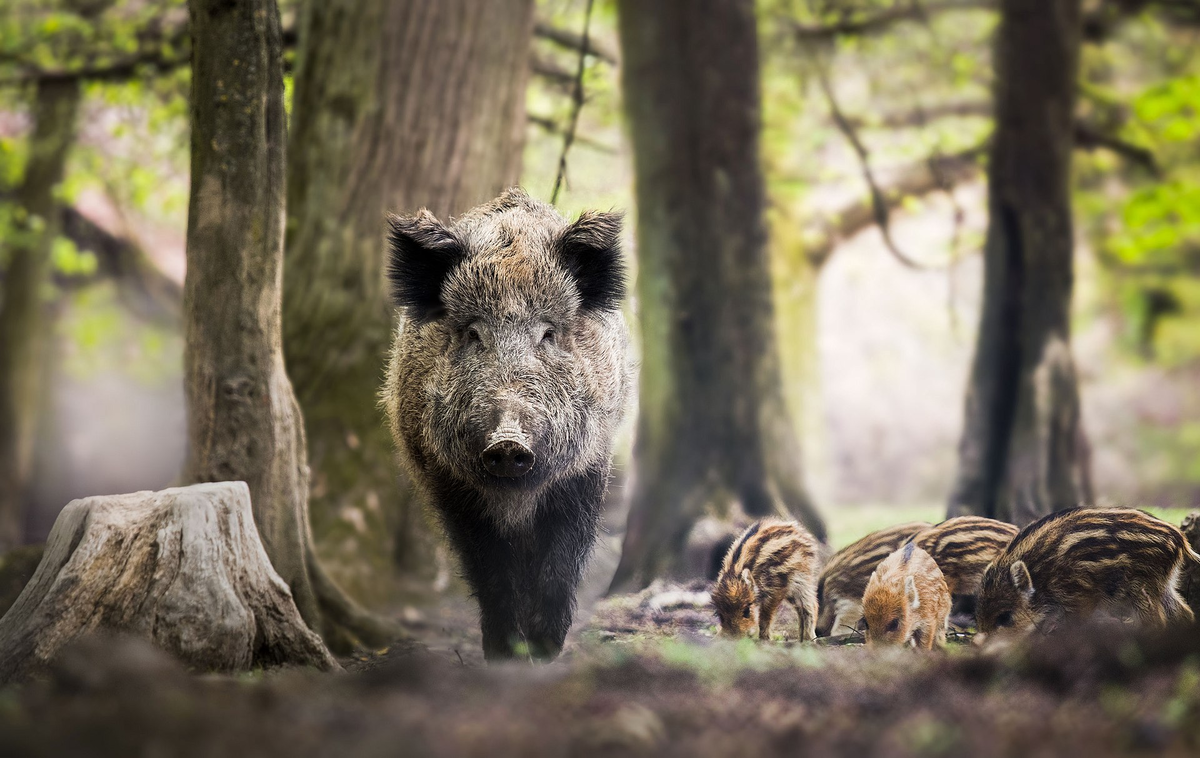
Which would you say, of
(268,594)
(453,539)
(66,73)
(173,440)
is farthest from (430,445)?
(173,440)

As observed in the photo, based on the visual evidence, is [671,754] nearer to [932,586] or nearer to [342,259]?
[932,586]

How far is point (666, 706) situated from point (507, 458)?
1.36m

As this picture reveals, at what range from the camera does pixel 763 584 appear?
13.8ft

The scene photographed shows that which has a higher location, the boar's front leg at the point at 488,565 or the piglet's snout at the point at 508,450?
the piglet's snout at the point at 508,450

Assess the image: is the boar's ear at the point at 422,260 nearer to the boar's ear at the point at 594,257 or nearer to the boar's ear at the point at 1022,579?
the boar's ear at the point at 594,257

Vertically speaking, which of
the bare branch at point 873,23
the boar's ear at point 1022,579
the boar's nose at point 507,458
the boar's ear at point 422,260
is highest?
the bare branch at point 873,23

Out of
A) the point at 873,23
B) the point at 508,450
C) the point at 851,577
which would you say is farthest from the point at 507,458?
the point at 873,23

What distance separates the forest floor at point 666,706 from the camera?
81.3 inches

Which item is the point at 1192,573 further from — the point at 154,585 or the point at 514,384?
the point at 154,585

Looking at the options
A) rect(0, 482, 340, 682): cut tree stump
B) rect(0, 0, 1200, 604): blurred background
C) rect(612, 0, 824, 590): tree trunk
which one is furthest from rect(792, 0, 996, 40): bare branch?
rect(0, 482, 340, 682): cut tree stump

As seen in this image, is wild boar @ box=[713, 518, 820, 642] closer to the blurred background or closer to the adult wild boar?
the adult wild boar

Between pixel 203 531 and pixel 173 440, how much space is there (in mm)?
18201

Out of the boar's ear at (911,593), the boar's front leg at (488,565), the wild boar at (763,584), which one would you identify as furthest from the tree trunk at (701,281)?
the boar's ear at (911,593)

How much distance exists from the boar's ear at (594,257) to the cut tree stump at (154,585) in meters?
1.80
